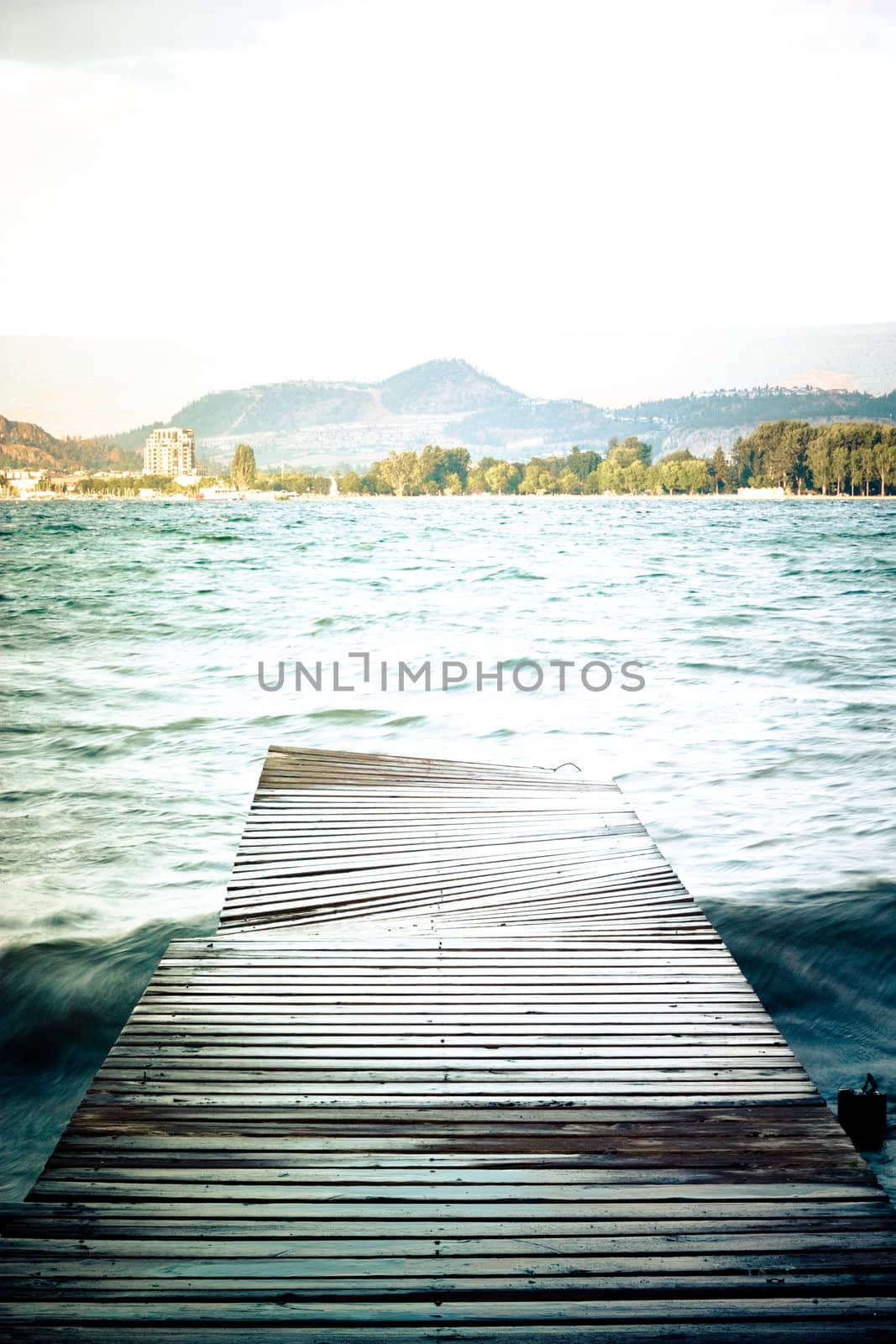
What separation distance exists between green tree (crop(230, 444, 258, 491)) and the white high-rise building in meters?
1.63

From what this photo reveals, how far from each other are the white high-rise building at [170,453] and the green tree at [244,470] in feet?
5.34

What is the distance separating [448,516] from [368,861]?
1543 inches

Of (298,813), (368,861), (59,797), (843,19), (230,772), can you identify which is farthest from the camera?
(843,19)

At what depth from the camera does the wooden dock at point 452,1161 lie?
1697mm

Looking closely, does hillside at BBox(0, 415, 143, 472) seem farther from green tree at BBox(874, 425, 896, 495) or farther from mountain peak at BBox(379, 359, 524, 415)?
green tree at BBox(874, 425, 896, 495)

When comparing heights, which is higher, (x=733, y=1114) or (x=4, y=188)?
(x=4, y=188)

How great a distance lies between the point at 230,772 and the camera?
952 cm

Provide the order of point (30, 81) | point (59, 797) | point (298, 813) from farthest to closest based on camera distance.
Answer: point (30, 81) → point (59, 797) → point (298, 813)

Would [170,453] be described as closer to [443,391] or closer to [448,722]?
Answer: [443,391]

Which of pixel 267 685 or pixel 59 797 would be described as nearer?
pixel 59 797

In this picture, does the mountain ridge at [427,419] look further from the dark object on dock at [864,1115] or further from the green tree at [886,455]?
the dark object on dock at [864,1115]

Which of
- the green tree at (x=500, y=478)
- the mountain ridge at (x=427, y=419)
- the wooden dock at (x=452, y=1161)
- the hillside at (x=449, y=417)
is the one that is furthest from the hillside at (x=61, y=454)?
the wooden dock at (x=452, y=1161)

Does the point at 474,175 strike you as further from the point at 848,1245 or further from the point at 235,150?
the point at 848,1245

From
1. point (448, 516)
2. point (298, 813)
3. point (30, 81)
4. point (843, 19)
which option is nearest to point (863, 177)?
point (843, 19)
